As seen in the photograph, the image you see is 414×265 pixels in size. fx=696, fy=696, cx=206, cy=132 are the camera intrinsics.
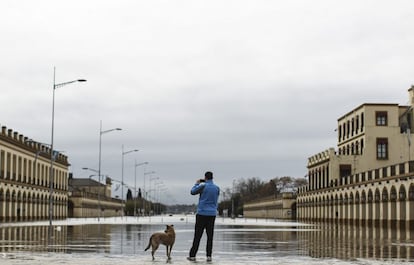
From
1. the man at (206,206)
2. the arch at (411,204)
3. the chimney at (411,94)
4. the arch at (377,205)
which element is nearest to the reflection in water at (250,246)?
the man at (206,206)

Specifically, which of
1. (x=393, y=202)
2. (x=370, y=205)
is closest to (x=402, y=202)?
(x=393, y=202)

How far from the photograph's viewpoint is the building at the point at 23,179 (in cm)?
9025

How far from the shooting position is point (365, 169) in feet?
317

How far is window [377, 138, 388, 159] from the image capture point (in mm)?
95375

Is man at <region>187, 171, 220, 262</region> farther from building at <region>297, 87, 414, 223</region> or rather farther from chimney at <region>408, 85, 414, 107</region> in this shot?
chimney at <region>408, 85, 414, 107</region>

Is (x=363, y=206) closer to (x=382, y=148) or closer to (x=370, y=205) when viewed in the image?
(x=370, y=205)

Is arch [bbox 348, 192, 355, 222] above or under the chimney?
under

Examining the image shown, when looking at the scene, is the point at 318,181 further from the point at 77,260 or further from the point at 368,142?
the point at 77,260

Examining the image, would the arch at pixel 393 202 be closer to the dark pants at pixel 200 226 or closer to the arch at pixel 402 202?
the arch at pixel 402 202

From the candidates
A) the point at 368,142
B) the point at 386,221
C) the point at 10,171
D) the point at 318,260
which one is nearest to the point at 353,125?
the point at 368,142

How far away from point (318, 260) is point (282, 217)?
453 feet

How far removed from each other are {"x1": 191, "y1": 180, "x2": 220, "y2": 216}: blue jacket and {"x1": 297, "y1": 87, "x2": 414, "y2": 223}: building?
4548 cm

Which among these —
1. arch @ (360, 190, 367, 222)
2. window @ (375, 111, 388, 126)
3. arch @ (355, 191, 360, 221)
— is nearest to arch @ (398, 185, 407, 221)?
arch @ (360, 190, 367, 222)

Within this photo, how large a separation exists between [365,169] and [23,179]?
162 feet
